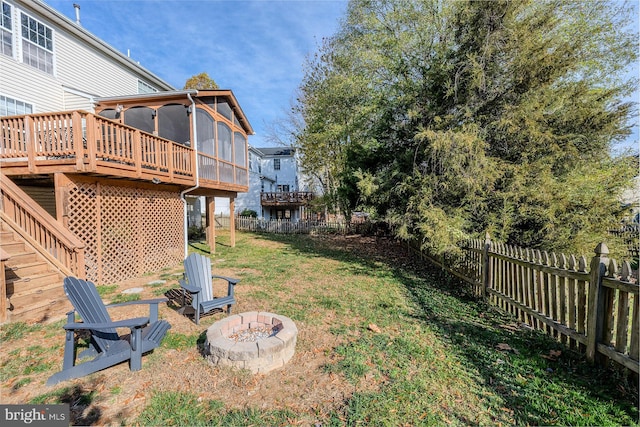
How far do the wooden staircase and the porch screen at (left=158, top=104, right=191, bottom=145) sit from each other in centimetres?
571

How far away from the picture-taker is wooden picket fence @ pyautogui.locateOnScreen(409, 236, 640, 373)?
2.80 meters

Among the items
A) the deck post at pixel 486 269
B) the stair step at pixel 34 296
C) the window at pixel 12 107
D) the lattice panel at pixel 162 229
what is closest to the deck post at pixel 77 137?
the lattice panel at pixel 162 229

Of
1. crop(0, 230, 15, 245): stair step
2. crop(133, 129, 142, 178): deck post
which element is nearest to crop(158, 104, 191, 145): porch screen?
crop(133, 129, 142, 178): deck post

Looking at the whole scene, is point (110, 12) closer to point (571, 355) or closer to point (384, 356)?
point (384, 356)

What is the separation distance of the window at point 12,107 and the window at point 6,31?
1.33 m

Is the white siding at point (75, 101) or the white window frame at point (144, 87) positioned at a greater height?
the white window frame at point (144, 87)

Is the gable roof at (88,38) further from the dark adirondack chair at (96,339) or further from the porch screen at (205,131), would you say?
the dark adirondack chair at (96,339)

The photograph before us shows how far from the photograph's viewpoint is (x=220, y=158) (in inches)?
440

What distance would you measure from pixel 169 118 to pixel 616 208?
1285 cm

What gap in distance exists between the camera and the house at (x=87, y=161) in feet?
18.0

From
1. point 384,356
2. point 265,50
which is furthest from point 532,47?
point 265,50

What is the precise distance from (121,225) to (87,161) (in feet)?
6.00

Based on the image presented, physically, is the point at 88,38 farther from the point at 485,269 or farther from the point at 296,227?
the point at 485,269

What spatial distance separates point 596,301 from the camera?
308 cm
